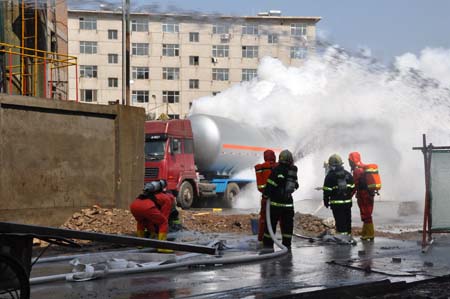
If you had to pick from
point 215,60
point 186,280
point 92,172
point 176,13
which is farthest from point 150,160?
point 215,60

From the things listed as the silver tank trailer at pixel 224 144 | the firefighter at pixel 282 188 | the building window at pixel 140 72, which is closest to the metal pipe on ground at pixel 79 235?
the firefighter at pixel 282 188

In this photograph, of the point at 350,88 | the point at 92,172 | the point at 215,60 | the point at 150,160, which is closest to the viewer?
the point at 92,172

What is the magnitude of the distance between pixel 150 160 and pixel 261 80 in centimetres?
1760

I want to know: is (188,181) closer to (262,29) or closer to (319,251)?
(262,29)

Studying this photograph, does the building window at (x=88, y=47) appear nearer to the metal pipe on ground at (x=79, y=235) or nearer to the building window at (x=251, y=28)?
the building window at (x=251, y=28)

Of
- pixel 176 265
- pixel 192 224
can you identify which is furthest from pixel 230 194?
pixel 176 265

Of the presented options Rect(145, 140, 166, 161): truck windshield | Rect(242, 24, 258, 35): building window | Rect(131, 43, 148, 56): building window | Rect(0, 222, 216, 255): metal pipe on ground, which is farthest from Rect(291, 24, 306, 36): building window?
Rect(131, 43, 148, 56): building window

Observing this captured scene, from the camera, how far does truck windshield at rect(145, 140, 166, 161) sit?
22688 millimetres

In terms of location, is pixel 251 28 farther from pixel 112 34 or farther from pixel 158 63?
pixel 112 34

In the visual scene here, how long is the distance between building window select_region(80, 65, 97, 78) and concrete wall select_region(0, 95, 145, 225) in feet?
171

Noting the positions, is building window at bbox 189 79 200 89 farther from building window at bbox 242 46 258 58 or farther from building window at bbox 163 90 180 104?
building window at bbox 242 46 258 58

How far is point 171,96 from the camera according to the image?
68562 mm

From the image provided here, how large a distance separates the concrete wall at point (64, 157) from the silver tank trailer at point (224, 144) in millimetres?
8766

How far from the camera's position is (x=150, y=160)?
22719 millimetres
